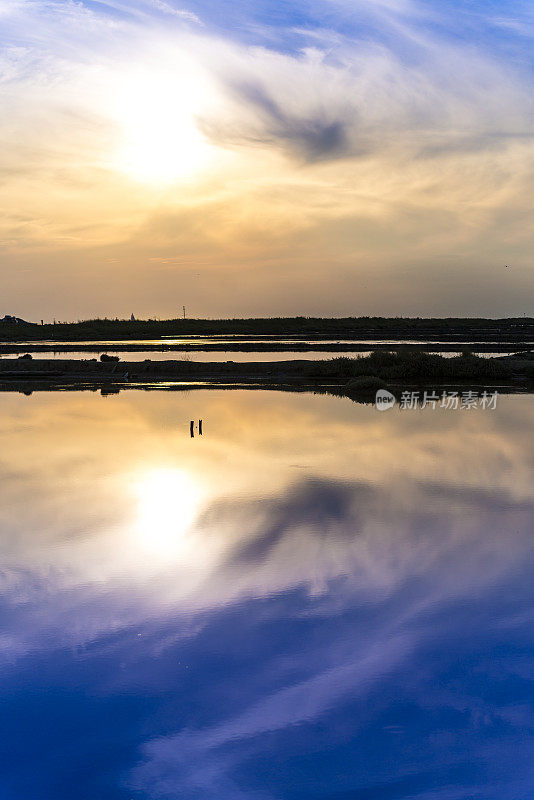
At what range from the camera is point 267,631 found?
716 cm

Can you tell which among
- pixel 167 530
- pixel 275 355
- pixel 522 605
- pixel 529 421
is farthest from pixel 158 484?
pixel 275 355

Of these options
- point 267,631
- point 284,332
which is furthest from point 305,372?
point 284,332

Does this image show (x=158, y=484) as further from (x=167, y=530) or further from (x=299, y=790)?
(x=299, y=790)

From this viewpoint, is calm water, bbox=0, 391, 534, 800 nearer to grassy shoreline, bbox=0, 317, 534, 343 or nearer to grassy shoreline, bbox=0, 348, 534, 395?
grassy shoreline, bbox=0, 348, 534, 395

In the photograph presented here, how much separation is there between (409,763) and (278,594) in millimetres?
2935

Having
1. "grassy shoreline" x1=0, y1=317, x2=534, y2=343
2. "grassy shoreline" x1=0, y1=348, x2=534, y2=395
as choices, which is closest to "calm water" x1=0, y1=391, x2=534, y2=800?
"grassy shoreline" x1=0, y1=348, x2=534, y2=395

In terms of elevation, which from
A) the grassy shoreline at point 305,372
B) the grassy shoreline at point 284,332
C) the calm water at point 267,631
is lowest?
the calm water at point 267,631

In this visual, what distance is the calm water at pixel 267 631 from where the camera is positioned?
17.5 feet

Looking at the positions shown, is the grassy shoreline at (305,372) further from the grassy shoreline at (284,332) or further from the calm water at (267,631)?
the grassy shoreline at (284,332)

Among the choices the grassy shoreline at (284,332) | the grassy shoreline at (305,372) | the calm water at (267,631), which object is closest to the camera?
the calm water at (267,631)

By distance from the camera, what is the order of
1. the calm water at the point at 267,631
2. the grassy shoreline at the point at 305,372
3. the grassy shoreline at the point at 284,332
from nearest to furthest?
1. the calm water at the point at 267,631
2. the grassy shoreline at the point at 305,372
3. the grassy shoreline at the point at 284,332

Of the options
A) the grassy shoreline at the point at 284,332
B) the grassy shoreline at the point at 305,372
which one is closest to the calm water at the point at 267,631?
the grassy shoreline at the point at 305,372

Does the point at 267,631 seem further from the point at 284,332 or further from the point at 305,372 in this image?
the point at 284,332

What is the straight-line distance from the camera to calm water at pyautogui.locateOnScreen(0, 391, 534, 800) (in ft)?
17.5
